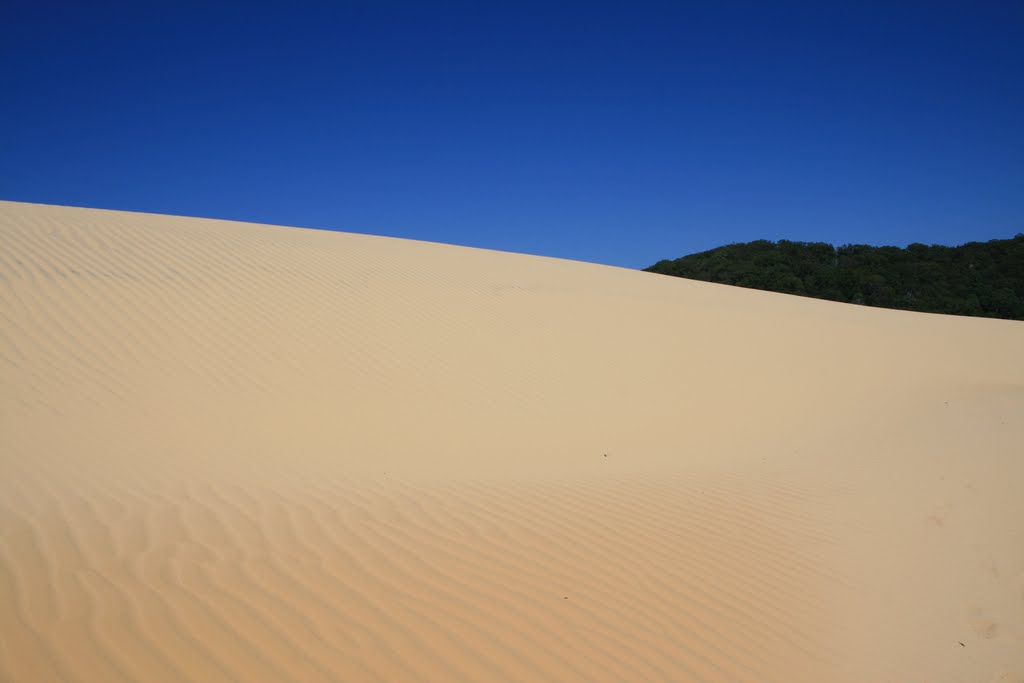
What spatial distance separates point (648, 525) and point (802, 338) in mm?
10009

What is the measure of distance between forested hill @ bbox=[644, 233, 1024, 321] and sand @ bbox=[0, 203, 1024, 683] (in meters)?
29.2

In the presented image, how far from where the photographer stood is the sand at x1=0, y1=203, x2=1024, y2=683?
285 cm

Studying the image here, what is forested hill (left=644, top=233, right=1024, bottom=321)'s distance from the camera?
35469 mm

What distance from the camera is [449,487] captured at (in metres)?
4.92

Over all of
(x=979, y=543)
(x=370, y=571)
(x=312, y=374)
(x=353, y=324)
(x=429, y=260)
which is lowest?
(x=979, y=543)

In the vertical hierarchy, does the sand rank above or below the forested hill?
below

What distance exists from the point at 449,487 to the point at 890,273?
4501 centimetres

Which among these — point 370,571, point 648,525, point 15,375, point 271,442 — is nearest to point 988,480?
point 648,525

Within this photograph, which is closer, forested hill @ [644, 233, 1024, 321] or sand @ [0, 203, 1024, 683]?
sand @ [0, 203, 1024, 683]

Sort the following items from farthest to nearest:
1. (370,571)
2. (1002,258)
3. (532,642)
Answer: (1002,258) < (370,571) < (532,642)

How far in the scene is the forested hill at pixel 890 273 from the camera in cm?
3547

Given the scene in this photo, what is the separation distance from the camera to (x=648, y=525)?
14.8 feet

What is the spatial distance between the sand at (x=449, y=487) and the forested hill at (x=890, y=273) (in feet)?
95.7

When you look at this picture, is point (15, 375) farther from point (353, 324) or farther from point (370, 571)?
point (370, 571)
